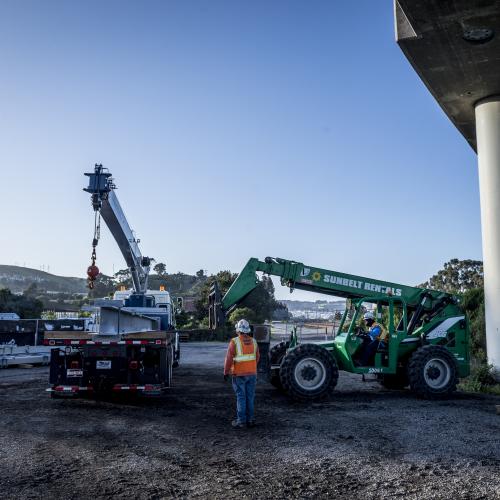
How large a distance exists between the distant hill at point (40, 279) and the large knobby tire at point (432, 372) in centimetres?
13876

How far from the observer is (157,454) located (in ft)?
22.6

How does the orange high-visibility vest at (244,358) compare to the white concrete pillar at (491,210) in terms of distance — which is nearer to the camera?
the orange high-visibility vest at (244,358)

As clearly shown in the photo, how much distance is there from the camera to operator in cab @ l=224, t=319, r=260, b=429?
8586mm

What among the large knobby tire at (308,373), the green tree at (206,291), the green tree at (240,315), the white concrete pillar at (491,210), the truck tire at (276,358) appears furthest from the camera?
the green tree at (206,291)

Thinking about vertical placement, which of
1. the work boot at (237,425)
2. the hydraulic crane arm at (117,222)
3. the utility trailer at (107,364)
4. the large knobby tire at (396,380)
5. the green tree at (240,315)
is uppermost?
the hydraulic crane arm at (117,222)

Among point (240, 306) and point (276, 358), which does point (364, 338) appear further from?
point (240, 306)

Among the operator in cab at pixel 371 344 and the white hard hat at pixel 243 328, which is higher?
the white hard hat at pixel 243 328

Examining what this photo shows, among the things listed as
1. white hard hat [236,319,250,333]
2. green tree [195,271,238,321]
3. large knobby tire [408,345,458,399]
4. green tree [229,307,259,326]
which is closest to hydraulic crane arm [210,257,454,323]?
large knobby tire [408,345,458,399]

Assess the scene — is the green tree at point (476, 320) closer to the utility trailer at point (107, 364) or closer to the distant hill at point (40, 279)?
the utility trailer at point (107, 364)

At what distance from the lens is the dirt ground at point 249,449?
565 centimetres

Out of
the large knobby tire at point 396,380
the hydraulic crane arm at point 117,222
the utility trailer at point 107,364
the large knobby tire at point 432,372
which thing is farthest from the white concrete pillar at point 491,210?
the hydraulic crane arm at point 117,222

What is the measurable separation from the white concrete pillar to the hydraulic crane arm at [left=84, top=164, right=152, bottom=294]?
1043cm

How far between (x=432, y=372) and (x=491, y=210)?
5.34m

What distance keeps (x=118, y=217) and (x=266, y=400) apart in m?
8.09
